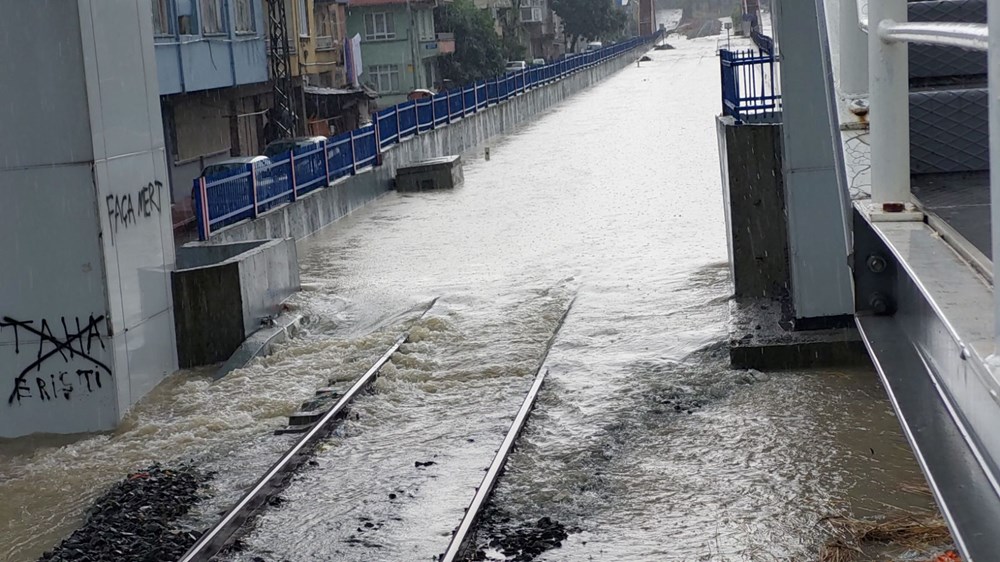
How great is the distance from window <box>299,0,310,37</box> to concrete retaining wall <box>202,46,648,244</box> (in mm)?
7039

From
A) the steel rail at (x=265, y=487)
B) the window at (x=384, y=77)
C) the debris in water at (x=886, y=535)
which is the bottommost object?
the debris in water at (x=886, y=535)

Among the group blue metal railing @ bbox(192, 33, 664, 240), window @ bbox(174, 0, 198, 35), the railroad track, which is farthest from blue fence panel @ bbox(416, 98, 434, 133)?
the railroad track

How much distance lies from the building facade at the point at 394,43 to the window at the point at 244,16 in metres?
25.7

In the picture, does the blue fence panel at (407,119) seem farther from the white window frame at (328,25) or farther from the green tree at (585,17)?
the green tree at (585,17)

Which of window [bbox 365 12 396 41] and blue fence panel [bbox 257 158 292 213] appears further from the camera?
window [bbox 365 12 396 41]

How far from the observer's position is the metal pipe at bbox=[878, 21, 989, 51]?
2.03 m

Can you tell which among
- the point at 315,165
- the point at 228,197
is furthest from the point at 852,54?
the point at 315,165

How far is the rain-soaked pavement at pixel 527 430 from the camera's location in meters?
8.01

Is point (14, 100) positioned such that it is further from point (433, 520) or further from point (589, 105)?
point (589, 105)

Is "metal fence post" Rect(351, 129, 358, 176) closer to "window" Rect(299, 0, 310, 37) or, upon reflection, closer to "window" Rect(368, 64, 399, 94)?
"window" Rect(299, 0, 310, 37)

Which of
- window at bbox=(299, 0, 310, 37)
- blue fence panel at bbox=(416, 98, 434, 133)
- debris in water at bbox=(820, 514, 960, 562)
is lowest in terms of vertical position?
debris in water at bbox=(820, 514, 960, 562)

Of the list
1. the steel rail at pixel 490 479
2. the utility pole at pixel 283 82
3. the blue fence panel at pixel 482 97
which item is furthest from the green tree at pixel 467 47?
the steel rail at pixel 490 479

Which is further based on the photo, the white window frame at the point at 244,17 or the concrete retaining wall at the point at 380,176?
the white window frame at the point at 244,17

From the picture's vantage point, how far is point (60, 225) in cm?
1105
